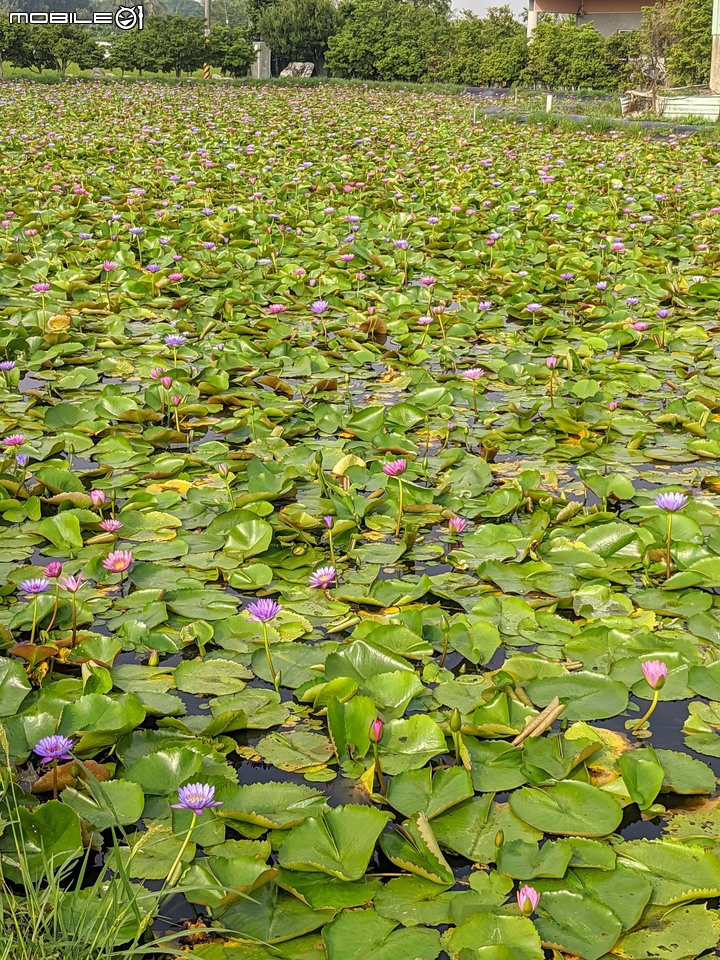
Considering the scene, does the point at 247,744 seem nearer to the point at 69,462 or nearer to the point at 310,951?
the point at 310,951

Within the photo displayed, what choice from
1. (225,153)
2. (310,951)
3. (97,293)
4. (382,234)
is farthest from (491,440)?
(225,153)

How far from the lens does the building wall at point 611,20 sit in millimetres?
27484

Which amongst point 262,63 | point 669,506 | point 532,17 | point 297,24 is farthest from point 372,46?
point 669,506

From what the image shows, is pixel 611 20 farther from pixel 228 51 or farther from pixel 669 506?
pixel 669 506

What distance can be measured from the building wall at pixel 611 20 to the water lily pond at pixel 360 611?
89.3 feet

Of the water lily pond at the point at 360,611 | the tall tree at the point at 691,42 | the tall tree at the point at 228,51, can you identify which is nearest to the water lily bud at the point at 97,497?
the water lily pond at the point at 360,611

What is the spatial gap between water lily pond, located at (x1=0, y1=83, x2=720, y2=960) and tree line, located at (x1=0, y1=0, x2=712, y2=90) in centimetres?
1789

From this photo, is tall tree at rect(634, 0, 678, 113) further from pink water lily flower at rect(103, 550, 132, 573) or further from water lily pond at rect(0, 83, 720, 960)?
pink water lily flower at rect(103, 550, 132, 573)

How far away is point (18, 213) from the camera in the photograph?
5648 mm

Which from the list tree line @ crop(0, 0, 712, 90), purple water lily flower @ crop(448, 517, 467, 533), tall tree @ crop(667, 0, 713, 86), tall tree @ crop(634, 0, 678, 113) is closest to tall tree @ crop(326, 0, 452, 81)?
tree line @ crop(0, 0, 712, 90)

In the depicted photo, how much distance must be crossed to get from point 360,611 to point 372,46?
27392mm

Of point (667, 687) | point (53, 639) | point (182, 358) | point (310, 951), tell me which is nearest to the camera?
point (310, 951)

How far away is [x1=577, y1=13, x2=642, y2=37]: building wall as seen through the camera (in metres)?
27.5

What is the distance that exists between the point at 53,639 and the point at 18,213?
4693 millimetres
